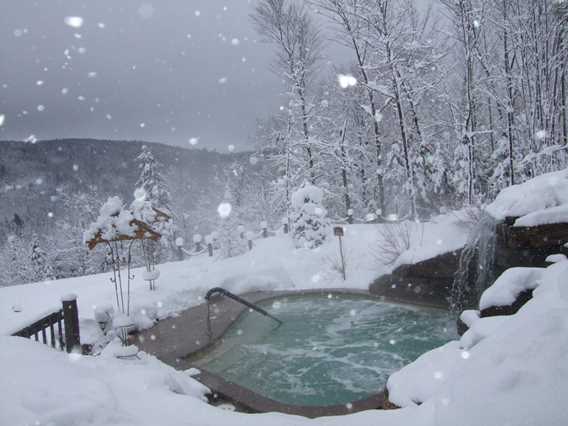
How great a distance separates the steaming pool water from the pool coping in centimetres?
20

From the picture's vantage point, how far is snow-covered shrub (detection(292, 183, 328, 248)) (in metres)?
15.3

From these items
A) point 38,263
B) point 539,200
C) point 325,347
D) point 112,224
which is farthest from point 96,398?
point 38,263

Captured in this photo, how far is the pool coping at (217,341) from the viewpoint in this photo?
4688 mm

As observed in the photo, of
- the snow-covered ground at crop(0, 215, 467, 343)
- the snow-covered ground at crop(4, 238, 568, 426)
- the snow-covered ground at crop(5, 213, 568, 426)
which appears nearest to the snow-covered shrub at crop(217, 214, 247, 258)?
the snow-covered ground at crop(0, 215, 467, 343)

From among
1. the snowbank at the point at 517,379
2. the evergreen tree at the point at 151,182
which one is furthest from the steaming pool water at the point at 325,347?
the evergreen tree at the point at 151,182

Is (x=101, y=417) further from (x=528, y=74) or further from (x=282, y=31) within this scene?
(x=282, y=31)

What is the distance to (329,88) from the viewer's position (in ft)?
81.9

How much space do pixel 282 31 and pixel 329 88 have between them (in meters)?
6.51

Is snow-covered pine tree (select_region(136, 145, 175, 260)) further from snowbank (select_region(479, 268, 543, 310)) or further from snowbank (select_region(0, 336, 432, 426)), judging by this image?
snowbank (select_region(479, 268, 543, 310))

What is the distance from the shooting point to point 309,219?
15.4 m

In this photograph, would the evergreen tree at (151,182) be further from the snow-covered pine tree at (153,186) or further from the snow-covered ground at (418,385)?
the snow-covered ground at (418,385)

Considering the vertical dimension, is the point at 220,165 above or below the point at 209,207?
above

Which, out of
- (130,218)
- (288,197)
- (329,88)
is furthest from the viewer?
(329,88)

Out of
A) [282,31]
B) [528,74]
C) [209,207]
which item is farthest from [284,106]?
[209,207]
